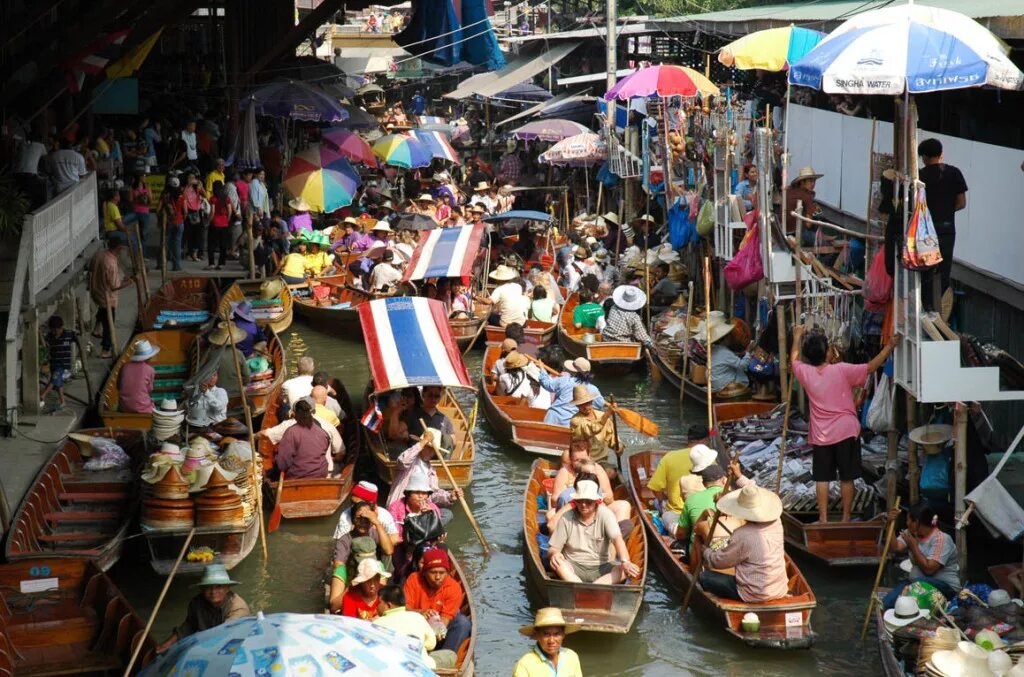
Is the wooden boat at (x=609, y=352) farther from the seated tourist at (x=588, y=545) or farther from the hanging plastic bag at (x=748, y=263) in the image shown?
the seated tourist at (x=588, y=545)

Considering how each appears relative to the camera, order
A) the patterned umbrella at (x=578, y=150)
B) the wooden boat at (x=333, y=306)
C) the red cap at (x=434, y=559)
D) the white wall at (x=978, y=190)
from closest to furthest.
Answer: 1. the red cap at (x=434, y=559)
2. the white wall at (x=978, y=190)
3. the wooden boat at (x=333, y=306)
4. the patterned umbrella at (x=578, y=150)

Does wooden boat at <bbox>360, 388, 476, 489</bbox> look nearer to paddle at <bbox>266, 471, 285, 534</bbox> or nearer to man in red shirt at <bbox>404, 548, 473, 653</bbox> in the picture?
paddle at <bbox>266, 471, 285, 534</bbox>

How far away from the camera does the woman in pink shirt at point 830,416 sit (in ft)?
40.7

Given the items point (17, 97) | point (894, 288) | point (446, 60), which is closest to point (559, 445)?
point (894, 288)

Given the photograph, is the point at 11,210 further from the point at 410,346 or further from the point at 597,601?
the point at 597,601

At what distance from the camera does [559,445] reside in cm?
1675

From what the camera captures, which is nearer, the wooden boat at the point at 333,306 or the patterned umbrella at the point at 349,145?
the wooden boat at the point at 333,306

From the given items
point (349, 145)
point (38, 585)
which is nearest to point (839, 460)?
point (38, 585)

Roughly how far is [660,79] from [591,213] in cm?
805

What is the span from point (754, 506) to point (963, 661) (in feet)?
7.63

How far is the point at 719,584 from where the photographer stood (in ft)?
36.9

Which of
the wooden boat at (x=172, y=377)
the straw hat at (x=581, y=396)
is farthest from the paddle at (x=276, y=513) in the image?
the straw hat at (x=581, y=396)

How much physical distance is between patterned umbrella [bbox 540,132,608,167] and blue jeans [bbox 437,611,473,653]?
22.1m

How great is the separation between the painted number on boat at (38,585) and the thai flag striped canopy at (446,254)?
1024 centimetres
